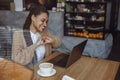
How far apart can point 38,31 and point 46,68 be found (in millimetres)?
548

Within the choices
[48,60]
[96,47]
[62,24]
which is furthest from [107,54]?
[48,60]

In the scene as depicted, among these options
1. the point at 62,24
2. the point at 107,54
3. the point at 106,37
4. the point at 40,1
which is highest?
the point at 40,1

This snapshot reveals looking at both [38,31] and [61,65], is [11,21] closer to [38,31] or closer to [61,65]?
[38,31]

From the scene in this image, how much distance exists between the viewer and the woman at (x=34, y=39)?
1.49 m

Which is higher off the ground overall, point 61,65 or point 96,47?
point 61,65

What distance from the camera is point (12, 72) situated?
2.10 ft

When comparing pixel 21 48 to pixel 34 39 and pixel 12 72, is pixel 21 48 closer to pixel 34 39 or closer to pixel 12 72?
pixel 34 39

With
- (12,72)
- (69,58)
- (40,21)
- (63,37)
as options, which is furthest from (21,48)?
(63,37)

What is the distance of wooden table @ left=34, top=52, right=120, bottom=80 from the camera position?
49.8 inches

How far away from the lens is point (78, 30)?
372 centimetres

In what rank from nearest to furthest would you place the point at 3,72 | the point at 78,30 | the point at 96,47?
the point at 3,72, the point at 96,47, the point at 78,30

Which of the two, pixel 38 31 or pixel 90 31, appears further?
pixel 90 31

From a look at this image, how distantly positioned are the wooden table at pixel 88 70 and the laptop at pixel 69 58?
40 mm

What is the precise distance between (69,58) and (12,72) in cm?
77
